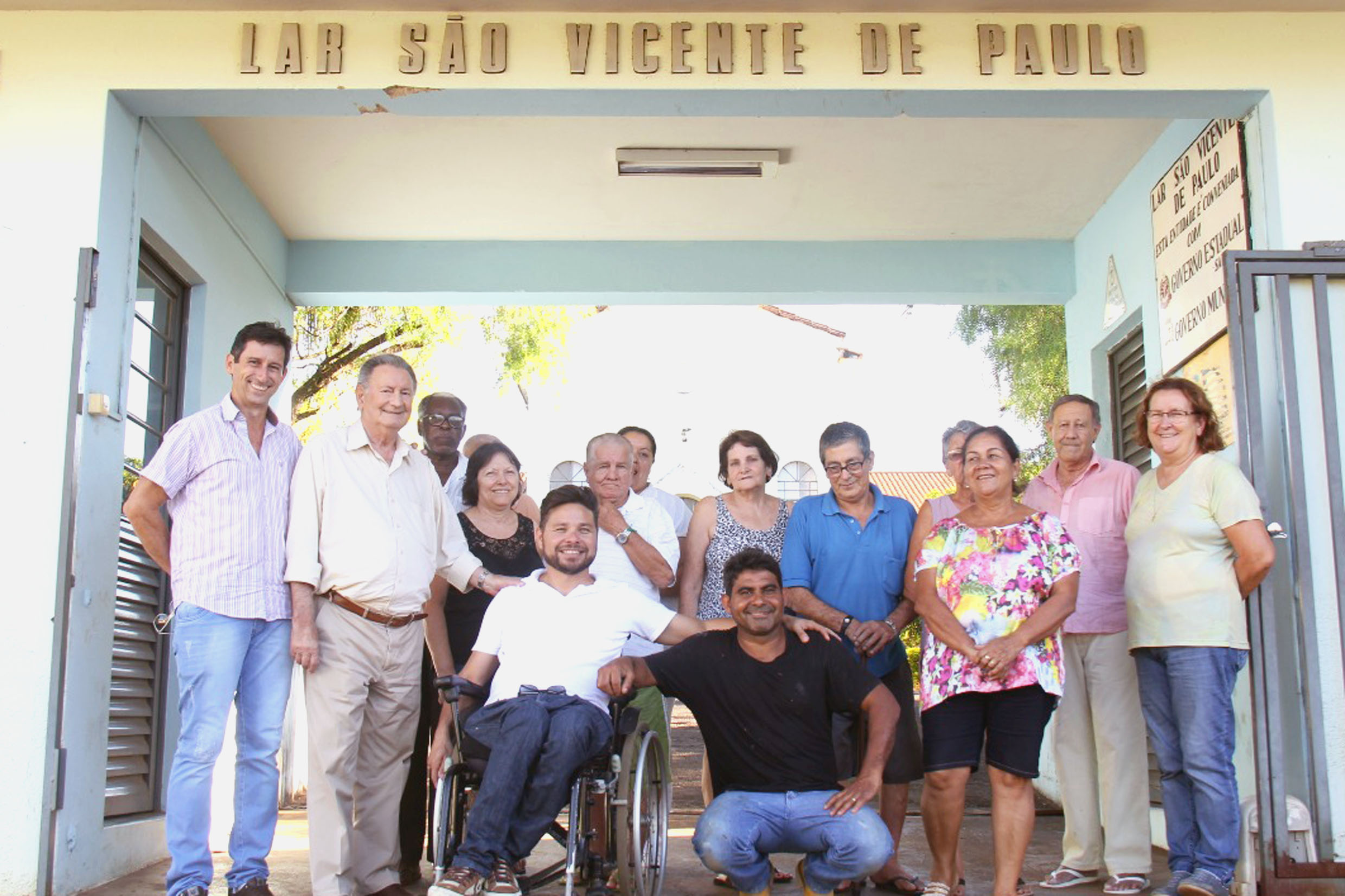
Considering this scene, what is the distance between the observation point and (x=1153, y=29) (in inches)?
190

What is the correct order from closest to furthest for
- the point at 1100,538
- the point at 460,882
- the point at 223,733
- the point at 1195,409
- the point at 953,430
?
the point at 460,882
the point at 223,733
the point at 1195,409
the point at 1100,538
the point at 953,430

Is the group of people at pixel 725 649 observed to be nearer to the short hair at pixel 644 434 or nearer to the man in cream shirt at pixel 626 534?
the man in cream shirt at pixel 626 534

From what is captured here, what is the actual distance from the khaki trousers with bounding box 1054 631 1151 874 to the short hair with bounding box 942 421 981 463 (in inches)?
37.8

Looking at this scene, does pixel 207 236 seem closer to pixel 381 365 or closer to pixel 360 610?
pixel 381 365

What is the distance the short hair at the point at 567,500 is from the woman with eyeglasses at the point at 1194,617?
1853mm

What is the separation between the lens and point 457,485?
5.39 m

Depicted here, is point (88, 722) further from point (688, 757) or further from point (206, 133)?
point (688, 757)

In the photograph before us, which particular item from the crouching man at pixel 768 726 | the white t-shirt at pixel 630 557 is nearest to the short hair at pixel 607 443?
the white t-shirt at pixel 630 557

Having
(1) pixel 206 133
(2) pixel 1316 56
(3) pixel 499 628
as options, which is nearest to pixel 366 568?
(3) pixel 499 628

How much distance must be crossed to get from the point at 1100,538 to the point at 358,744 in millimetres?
2751

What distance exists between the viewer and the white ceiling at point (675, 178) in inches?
240

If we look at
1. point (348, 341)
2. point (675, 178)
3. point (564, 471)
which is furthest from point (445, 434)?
point (564, 471)

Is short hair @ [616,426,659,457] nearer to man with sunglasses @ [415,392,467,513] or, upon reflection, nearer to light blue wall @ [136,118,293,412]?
man with sunglasses @ [415,392,467,513]

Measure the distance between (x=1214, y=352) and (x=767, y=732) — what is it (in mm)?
2468
